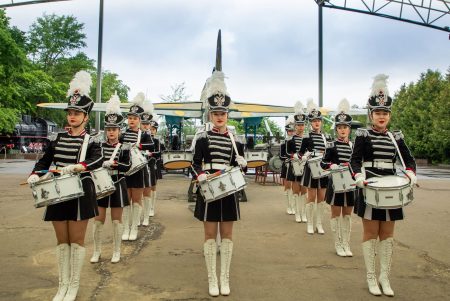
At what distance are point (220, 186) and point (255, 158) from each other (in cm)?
404

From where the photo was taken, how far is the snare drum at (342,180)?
6.22 meters

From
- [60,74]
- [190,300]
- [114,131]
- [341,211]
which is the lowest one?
[190,300]

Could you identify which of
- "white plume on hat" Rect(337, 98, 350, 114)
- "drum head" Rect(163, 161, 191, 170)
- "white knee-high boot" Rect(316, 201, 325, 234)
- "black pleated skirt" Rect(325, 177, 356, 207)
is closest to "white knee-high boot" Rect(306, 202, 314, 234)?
"white knee-high boot" Rect(316, 201, 325, 234)

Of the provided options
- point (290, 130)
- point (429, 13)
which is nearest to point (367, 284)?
point (290, 130)

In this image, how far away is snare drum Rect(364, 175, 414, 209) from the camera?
4.54 metres

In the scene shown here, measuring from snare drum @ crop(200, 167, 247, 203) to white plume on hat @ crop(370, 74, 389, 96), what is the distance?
2.01m

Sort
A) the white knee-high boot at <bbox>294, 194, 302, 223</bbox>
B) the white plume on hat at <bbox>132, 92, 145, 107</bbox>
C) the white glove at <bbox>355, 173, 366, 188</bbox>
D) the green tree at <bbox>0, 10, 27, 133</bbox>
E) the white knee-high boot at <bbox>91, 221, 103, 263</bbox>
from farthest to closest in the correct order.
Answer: the green tree at <bbox>0, 10, 27, 133</bbox> < the white knee-high boot at <bbox>294, 194, 302, 223</bbox> < the white plume on hat at <bbox>132, 92, 145, 107</bbox> < the white knee-high boot at <bbox>91, 221, 103, 263</bbox> < the white glove at <bbox>355, 173, 366, 188</bbox>

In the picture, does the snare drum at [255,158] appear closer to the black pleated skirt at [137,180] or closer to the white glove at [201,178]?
the black pleated skirt at [137,180]

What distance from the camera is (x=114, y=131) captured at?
21.1ft

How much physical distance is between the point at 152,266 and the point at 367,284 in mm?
2701

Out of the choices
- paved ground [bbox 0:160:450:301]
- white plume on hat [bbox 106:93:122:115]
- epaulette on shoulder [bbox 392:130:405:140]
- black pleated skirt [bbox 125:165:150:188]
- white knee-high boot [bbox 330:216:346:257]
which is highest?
white plume on hat [bbox 106:93:122:115]

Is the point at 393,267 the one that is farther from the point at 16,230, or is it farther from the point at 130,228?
the point at 16,230

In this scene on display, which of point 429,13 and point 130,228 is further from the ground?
point 429,13

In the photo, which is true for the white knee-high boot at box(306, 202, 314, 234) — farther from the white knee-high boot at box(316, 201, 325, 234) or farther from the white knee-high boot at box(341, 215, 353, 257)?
the white knee-high boot at box(341, 215, 353, 257)
